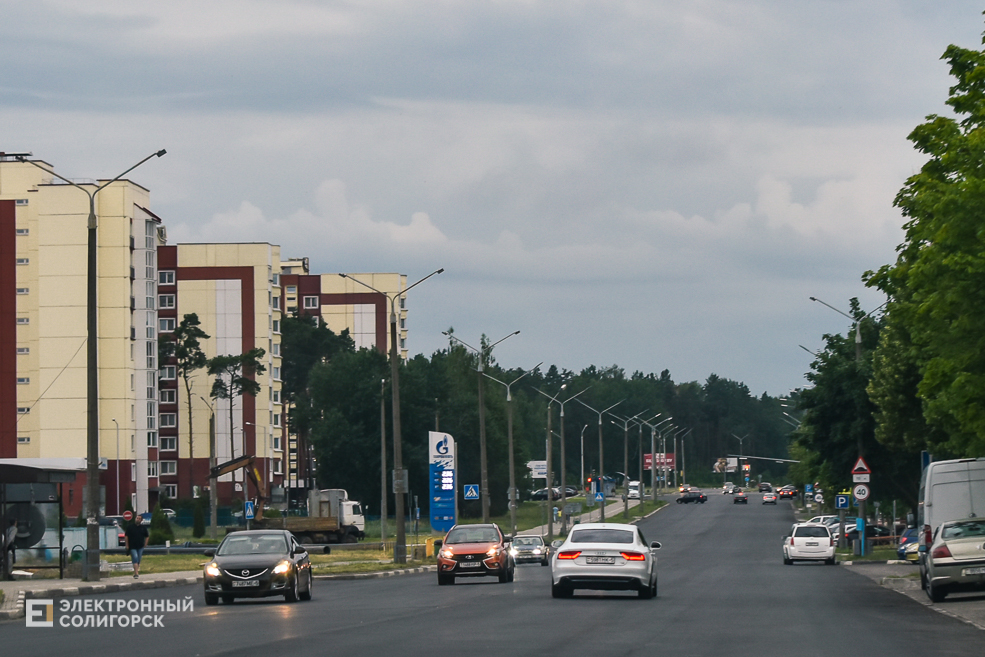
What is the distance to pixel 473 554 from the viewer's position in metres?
37.0

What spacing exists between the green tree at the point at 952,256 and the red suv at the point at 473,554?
10.8 m

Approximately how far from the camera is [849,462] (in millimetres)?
56750

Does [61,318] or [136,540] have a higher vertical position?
[61,318]

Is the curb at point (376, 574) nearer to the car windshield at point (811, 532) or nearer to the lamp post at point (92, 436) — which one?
the lamp post at point (92, 436)

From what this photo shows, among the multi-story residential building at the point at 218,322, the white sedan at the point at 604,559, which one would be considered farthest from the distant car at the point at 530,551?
the multi-story residential building at the point at 218,322

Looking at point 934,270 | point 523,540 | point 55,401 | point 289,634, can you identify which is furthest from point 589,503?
point 289,634

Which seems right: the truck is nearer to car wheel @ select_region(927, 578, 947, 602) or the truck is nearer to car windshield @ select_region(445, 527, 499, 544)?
car windshield @ select_region(445, 527, 499, 544)

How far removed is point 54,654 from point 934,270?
18314 millimetres

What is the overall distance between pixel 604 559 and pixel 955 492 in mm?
8725

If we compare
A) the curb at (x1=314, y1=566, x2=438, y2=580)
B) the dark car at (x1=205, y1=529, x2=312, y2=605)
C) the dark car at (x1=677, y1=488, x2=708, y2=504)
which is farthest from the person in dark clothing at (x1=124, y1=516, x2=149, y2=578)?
the dark car at (x1=677, y1=488, x2=708, y2=504)

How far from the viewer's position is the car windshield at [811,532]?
52.9 metres

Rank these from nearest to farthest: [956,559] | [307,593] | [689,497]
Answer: [956,559]
[307,593]
[689,497]

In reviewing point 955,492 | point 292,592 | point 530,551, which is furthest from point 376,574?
point 955,492

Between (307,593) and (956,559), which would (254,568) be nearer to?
(307,593)
